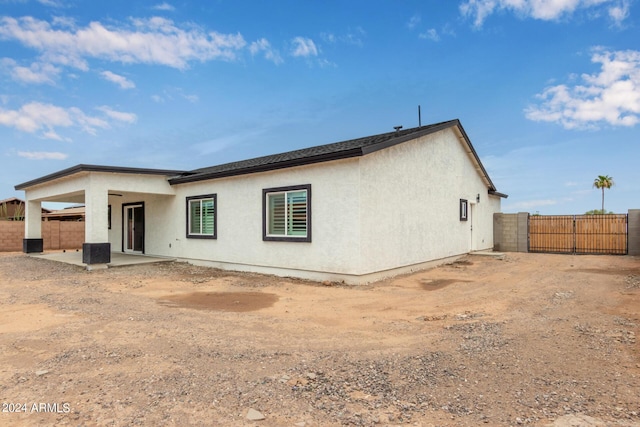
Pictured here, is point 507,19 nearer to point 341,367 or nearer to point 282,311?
point 282,311

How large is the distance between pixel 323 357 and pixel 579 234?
750 inches

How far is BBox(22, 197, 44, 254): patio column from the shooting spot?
18266 mm

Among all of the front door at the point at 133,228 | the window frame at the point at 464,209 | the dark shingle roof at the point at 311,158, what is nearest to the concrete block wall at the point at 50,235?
the dark shingle roof at the point at 311,158

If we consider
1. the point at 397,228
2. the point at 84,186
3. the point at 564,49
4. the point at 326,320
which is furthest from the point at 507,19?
the point at 84,186

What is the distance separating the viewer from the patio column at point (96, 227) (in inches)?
482

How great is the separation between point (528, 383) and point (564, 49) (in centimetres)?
1278

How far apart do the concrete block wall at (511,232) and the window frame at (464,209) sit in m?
4.85

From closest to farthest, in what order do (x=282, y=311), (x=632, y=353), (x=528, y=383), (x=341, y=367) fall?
(x=528, y=383)
(x=341, y=367)
(x=632, y=353)
(x=282, y=311)

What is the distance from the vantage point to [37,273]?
1210cm

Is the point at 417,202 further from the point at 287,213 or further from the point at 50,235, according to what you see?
the point at 50,235

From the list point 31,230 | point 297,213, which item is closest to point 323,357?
point 297,213

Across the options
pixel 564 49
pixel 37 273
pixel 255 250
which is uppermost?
pixel 564 49

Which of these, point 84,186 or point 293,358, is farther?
point 84,186

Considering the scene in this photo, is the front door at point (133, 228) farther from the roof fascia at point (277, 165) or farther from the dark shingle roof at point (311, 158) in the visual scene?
the roof fascia at point (277, 165)
